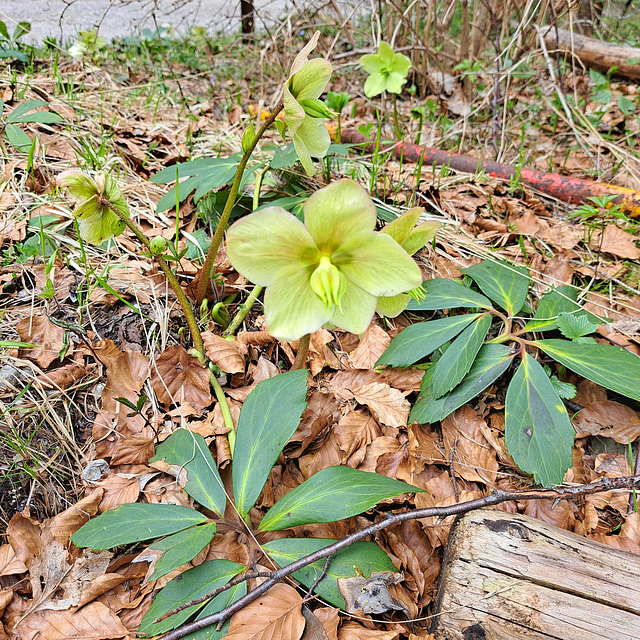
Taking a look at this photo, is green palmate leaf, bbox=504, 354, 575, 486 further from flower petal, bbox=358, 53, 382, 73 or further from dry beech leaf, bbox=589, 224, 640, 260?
flower petal, bbox=358, 53, 382, 73

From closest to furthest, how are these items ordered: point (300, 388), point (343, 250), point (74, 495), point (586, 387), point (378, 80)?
point (343, 250), point (300, 388), point (74, 495), point (586, 387), point (378, 80)

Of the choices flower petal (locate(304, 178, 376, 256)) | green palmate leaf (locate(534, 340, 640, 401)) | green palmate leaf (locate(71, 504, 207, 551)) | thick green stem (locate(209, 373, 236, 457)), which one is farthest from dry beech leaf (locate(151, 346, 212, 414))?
green palmate leaf (locate(534, 340, 640, 401))

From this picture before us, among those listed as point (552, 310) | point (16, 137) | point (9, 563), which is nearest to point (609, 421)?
point (552, 310)

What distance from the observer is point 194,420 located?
1.39 metres

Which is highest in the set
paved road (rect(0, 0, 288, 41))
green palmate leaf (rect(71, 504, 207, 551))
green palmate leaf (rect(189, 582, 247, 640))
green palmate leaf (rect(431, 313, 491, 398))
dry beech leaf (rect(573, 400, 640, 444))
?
paved road (rect(0, 0, 288, 41))

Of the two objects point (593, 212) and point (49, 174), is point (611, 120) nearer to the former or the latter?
point (593, 212)

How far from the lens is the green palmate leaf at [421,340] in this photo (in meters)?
1.36

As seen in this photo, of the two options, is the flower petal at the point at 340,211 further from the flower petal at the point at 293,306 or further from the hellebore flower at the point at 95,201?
the hellebore flower at the point at 95,201

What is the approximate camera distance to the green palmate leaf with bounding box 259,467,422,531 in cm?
98

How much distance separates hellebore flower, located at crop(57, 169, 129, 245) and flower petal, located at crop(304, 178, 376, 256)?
1.96 ft

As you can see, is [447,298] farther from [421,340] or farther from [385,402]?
[385,402]

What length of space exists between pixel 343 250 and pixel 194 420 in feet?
2.47

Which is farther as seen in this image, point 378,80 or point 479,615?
point 378,80

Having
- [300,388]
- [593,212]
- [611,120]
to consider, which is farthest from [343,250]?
[611,120]
